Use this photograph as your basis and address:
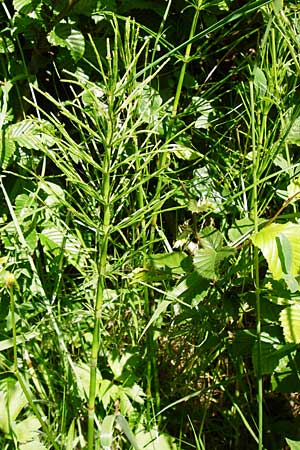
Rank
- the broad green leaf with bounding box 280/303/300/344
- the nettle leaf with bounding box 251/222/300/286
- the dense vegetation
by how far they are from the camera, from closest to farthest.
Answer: the nettle leaf with bounding box 251/222/300/286, the broad green leaf with bounding box 280/303/300/344, the dense vegetation

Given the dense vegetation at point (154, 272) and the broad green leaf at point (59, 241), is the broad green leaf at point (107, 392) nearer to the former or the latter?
the dense vegetation at point (154, 272)

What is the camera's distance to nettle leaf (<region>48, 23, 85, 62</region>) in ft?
5.24

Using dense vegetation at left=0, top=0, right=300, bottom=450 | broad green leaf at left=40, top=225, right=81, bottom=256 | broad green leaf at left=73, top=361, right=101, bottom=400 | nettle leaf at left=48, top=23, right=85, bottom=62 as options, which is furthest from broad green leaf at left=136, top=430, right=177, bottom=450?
nettle leaf at left=48, top=23, right=85, bottom=62

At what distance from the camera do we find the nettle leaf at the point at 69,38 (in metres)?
1.60

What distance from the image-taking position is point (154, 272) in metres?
1.42

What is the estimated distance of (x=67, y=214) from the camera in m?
1.62

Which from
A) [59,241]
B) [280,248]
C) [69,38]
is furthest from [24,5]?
[280,248]

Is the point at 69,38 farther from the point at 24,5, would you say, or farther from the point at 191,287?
the point at 191,287

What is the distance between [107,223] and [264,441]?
713 mm

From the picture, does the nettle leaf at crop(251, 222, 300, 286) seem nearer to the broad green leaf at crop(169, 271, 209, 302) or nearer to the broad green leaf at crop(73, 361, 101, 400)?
the broad green leaf at crop(169, 271, 209, 302)

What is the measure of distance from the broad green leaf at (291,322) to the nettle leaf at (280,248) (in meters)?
0.12

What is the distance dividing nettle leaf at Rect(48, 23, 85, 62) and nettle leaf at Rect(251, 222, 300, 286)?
2.21 feet

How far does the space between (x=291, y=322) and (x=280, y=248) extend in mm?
185

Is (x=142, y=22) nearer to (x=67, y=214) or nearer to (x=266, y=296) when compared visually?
(x=67, y=214)
